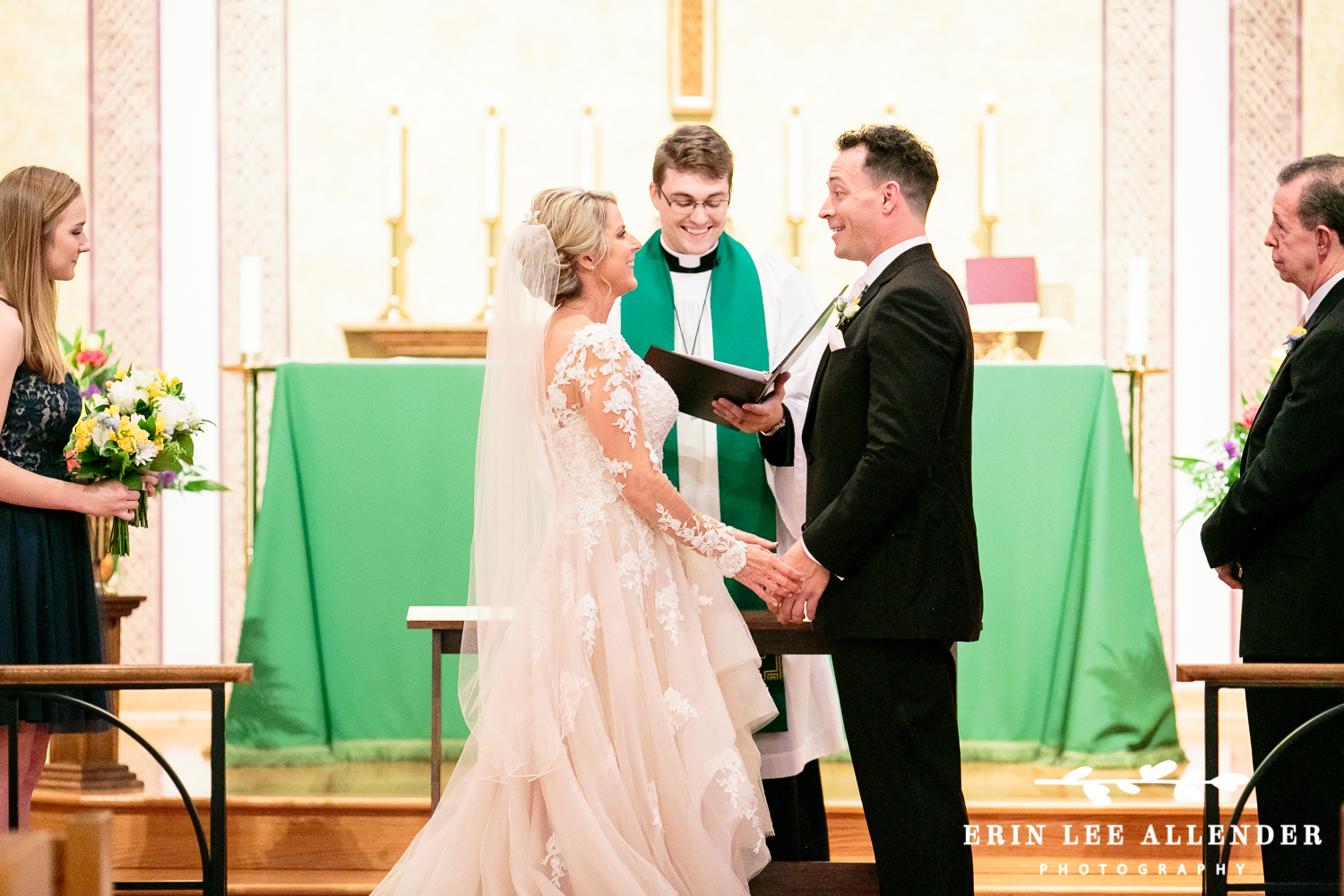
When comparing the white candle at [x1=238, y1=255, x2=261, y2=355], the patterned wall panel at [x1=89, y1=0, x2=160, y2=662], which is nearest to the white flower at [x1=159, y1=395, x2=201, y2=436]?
the white candle at [x1=238, y1=255, x2=261, y2=355]

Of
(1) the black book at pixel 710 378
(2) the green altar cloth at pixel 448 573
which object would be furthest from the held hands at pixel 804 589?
(2) the green altar cloth at pixel 448 573

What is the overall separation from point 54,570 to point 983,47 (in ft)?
14.5

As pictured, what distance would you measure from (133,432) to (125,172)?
9.75 ft

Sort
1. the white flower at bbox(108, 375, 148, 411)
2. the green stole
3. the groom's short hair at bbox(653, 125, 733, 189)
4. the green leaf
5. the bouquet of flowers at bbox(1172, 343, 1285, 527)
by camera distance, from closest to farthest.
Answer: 1. the white flower at bbox(108, 375, 148, 411)
2. the groom's short hair at bbox(653, 125, 733, 189)
3. the green stole
4. the bouquet of flowers at bbox(1172, 343, 1285, 527)
5. the green leaf

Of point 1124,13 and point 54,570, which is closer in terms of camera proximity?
point 54,570

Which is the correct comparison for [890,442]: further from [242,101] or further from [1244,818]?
[242,101]

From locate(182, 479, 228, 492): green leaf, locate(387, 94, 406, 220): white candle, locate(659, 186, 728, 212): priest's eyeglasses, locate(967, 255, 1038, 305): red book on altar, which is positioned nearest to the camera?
locate(659, 186, 728, 212): priest's eyeglasses

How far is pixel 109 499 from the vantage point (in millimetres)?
3059

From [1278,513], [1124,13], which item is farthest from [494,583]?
[1124,13]

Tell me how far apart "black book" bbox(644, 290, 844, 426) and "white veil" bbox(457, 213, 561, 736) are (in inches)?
11.8

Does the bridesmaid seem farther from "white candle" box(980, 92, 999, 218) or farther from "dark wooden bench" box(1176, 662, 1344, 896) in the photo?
"white candle" box(980, 92, 999, 218)

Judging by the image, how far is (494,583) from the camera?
2.83m

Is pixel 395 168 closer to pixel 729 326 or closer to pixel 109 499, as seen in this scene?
pixel 729 326

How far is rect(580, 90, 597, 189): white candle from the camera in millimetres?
5457
